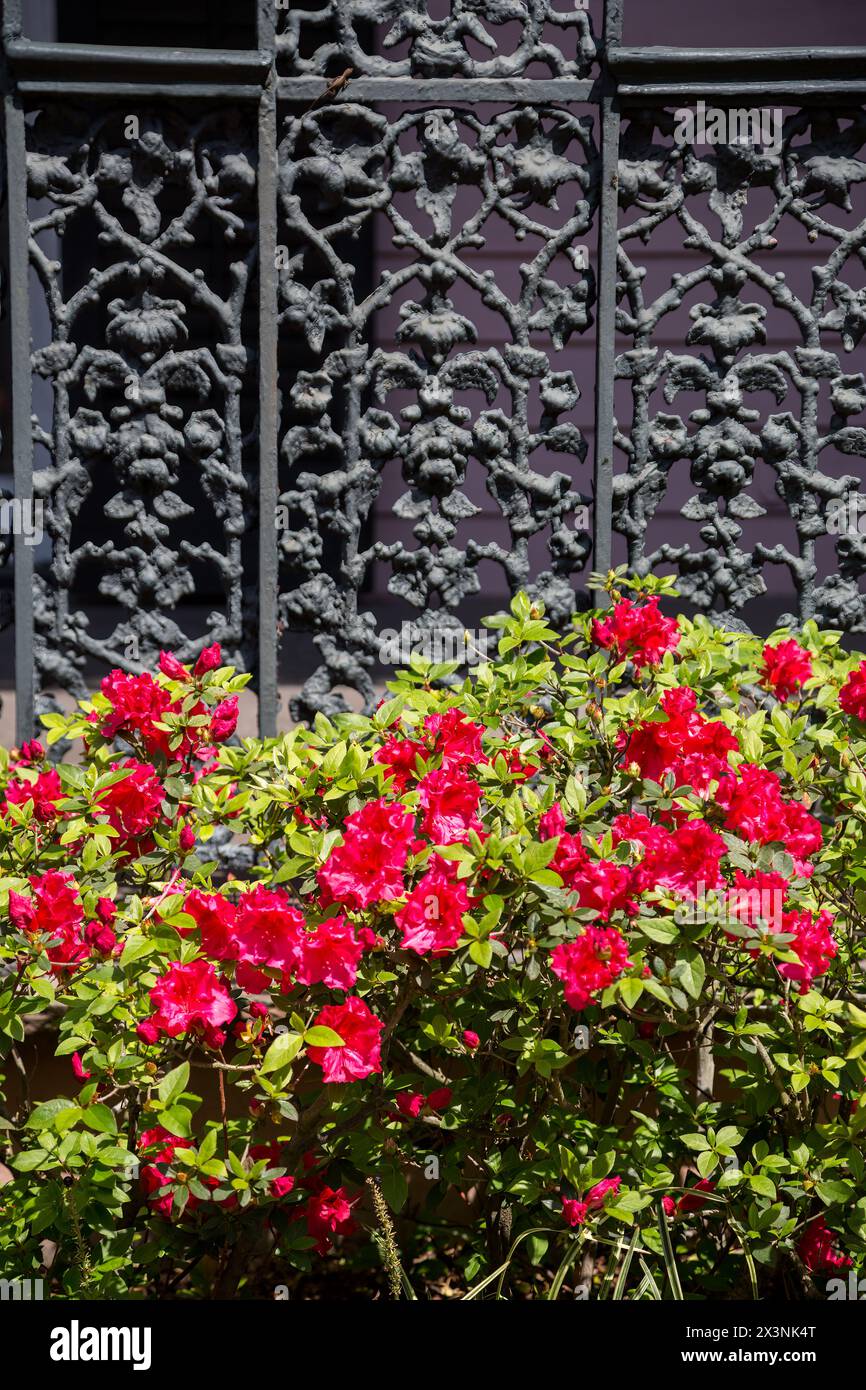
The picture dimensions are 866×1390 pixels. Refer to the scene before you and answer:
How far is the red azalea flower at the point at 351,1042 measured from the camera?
1.97 meters

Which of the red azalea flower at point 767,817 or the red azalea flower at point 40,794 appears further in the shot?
the red azalea flower at point 40,794

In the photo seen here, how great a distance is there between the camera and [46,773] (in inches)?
107

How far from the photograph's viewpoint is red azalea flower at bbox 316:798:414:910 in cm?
→ 200

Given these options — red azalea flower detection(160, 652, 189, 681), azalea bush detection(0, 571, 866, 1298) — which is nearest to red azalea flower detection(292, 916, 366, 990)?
azalea bush detection(0, 571, 866, 1298)

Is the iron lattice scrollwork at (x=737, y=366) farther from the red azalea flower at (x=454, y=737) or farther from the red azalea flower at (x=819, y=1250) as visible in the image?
the red azalea flower at (x=819, y=1250)

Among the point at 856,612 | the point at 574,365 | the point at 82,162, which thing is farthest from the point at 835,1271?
the point at 574,365

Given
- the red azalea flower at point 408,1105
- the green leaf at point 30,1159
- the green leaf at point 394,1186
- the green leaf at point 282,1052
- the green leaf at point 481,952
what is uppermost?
the green leaf at point 481,952

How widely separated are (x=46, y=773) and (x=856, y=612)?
82.2 inches

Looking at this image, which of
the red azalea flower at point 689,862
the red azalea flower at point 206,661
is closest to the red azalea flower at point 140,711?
the red azalea flower at point 206,661

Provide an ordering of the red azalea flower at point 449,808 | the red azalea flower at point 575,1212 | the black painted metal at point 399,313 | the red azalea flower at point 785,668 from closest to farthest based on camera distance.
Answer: the red azalea flower at point 449,808 < the red azalea flower at point 575,1212 < the red azalea flower at point 785,668 < the black painted metal at point 399,313

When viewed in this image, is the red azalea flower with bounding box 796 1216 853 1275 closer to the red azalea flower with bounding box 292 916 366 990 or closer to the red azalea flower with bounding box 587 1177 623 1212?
the red azalea flower with bounding box 587 1177 623 1212

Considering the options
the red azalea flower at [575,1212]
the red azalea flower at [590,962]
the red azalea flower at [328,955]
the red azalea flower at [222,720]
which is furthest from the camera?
the red azalea flower at [222,720]

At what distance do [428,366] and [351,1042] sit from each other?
1.87m

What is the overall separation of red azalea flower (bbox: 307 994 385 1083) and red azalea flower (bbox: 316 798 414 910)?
0.54 ft
